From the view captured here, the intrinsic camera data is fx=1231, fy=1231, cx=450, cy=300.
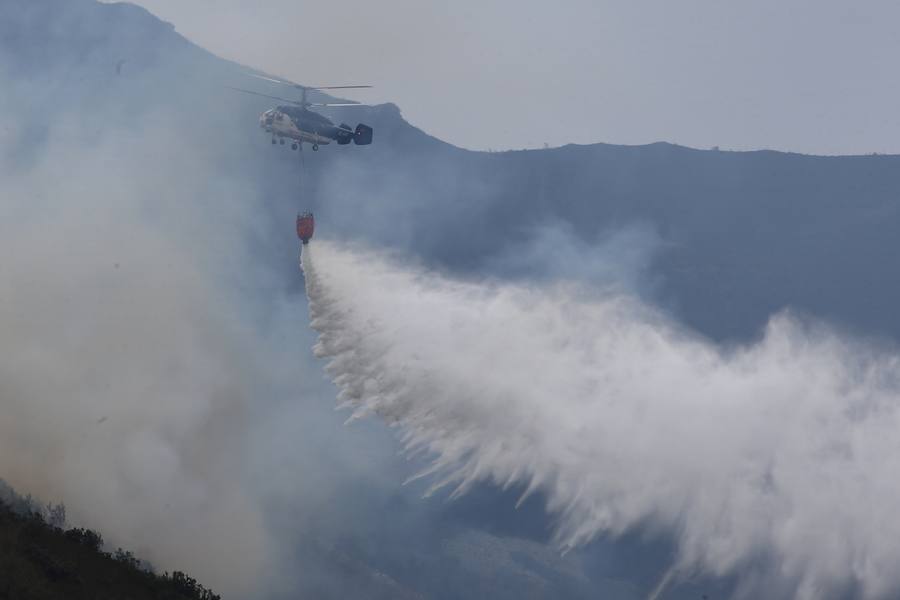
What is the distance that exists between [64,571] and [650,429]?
5568 centimetres

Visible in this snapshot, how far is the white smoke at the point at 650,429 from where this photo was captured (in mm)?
78062

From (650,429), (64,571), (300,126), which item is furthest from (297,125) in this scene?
(64,571)

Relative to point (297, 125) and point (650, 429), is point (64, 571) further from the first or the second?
point (650, 429)

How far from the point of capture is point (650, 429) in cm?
8344

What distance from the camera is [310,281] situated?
82.9 m

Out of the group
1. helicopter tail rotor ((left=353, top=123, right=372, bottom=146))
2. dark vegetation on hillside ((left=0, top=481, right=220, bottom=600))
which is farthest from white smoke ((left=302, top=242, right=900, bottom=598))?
dark vegetation on hillside ((left=0, top=481, right=220, bottom=600))

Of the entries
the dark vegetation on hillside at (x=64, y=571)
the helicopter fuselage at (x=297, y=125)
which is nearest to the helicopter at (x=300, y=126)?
the helicopter fuselage at (x=297, y=125)

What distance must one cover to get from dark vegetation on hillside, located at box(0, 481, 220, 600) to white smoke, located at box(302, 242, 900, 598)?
38.5m

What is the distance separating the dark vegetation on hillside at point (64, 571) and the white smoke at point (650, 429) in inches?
1514

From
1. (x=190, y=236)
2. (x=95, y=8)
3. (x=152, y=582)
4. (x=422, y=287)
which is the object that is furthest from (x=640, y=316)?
(x=95, y=8)

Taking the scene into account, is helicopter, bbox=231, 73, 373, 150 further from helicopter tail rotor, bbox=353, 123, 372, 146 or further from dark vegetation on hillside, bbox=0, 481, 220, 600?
dark vegetation on hillside, bbox=0, 481, 220, 600

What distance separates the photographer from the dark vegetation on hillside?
31.8m

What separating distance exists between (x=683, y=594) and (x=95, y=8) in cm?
11753

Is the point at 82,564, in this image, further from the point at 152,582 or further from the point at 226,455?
the point at 226,455
